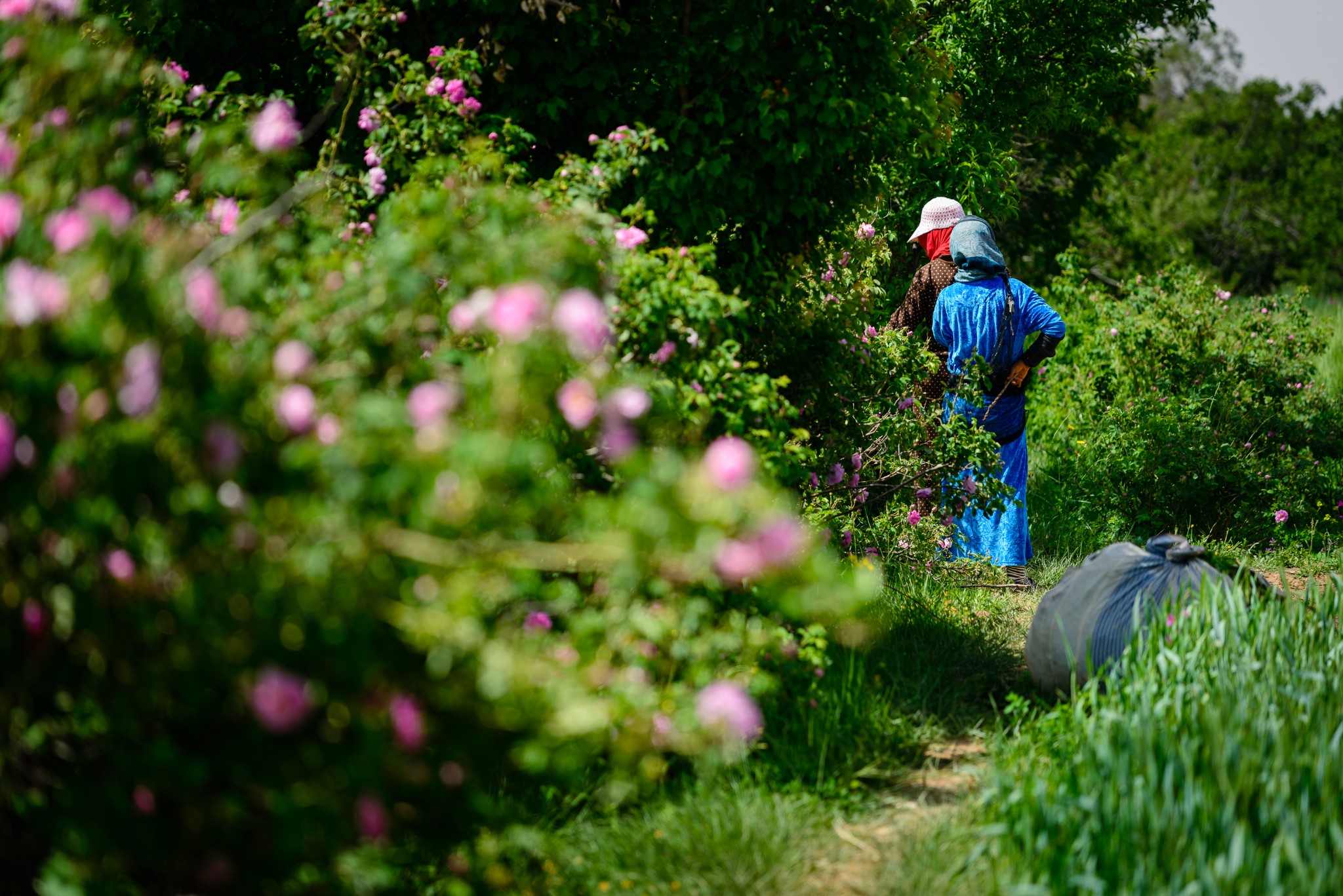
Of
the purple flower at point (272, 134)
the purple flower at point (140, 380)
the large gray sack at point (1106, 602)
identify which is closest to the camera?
the purple flower at point (140, 380)

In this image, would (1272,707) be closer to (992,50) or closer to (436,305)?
(436,305)

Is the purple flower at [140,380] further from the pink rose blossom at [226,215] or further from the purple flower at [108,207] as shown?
the pink rose blossom at [226,215]

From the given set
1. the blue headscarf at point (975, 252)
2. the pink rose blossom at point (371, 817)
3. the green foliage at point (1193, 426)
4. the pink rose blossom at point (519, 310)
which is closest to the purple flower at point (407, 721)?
the pink rose blossom at point (371, 817)

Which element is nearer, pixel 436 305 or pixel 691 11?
pixel 436 305

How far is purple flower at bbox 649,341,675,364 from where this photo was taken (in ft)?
8.45

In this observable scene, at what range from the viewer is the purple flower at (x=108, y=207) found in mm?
1464

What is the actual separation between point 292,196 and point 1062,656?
2594 mm

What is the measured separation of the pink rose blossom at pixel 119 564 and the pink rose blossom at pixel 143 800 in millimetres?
319

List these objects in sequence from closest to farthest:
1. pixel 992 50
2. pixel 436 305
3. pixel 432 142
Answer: pixel 436 305
pixel 432 142
pixel 992 50

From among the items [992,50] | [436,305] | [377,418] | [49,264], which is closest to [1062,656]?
[436,305]

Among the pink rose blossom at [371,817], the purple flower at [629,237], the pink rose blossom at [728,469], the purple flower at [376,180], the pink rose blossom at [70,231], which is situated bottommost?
the pink rose blossom at [371,817]

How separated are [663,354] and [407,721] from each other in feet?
4.33

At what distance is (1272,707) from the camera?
7.70ft

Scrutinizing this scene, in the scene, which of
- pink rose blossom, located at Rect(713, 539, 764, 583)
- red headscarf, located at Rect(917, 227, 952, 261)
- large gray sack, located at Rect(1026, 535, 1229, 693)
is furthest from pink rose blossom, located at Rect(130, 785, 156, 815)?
red headscarf, located at Rect(917, 227, 952, 261)
